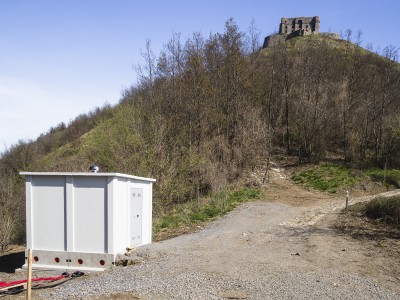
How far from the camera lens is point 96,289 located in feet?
29.5

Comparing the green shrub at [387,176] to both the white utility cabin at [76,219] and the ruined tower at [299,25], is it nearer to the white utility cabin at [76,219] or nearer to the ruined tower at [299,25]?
the white utility cabin at [76,219]

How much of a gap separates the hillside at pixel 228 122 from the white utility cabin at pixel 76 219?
8.21 meters

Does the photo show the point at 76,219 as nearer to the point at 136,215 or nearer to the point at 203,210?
the point at 136,215

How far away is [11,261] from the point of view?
52.3ft

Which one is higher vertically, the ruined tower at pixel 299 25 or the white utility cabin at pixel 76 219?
the ruined tower at pixel 299 25

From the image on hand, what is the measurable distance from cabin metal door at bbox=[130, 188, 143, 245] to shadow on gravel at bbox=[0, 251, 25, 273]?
4.32 m

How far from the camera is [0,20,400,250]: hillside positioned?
21766 mm

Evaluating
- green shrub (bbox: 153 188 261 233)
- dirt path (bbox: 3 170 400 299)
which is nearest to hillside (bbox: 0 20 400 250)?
green shrub (bbox: 153 188 261 233)

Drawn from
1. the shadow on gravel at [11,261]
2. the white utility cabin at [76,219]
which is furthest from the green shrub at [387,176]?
the shadow on gravel at [11,261]

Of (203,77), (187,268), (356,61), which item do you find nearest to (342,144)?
(356,61)

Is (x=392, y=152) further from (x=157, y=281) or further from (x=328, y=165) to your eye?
(x=157, y=281)

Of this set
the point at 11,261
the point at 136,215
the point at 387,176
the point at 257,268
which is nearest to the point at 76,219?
the point at 136,215

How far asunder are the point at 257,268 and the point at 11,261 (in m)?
10.7

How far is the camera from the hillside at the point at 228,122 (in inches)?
857
